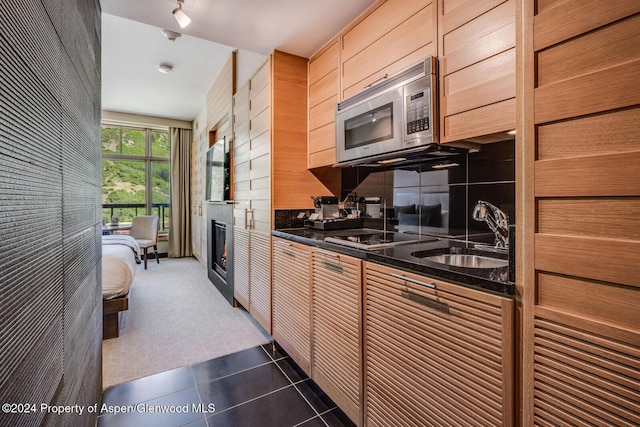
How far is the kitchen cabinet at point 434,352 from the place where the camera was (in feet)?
3.02

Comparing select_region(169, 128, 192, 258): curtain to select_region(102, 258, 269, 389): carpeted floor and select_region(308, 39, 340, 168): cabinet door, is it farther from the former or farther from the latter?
select_region(308, 39, 340, 168): cabinet door

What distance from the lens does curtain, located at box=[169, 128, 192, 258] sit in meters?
6.14

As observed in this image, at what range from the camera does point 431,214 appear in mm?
1911

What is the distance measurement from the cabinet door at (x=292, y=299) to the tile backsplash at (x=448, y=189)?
2.51 ft

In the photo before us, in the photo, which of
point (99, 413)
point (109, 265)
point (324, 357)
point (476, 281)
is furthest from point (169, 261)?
point (476, 281)

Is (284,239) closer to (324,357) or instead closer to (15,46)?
(324,357)

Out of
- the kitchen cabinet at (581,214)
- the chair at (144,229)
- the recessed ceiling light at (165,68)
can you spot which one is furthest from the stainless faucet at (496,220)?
the chair at (144,229)

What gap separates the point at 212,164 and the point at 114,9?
7.03 feet

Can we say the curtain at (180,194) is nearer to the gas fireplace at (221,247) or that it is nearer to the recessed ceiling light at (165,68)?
the gas fireplace at (221,247)

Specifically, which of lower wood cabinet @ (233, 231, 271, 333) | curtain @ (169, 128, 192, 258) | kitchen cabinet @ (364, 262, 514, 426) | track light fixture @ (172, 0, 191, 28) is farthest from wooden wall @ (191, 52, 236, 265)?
kitchen cabinet @ (364, 262, 514, 426)

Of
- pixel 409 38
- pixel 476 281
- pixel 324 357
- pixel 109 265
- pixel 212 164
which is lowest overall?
pixel 324 357

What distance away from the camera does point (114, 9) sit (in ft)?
6.15

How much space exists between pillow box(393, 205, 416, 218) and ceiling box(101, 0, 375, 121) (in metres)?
1.29

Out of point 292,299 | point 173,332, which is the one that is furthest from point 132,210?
point 292,299
